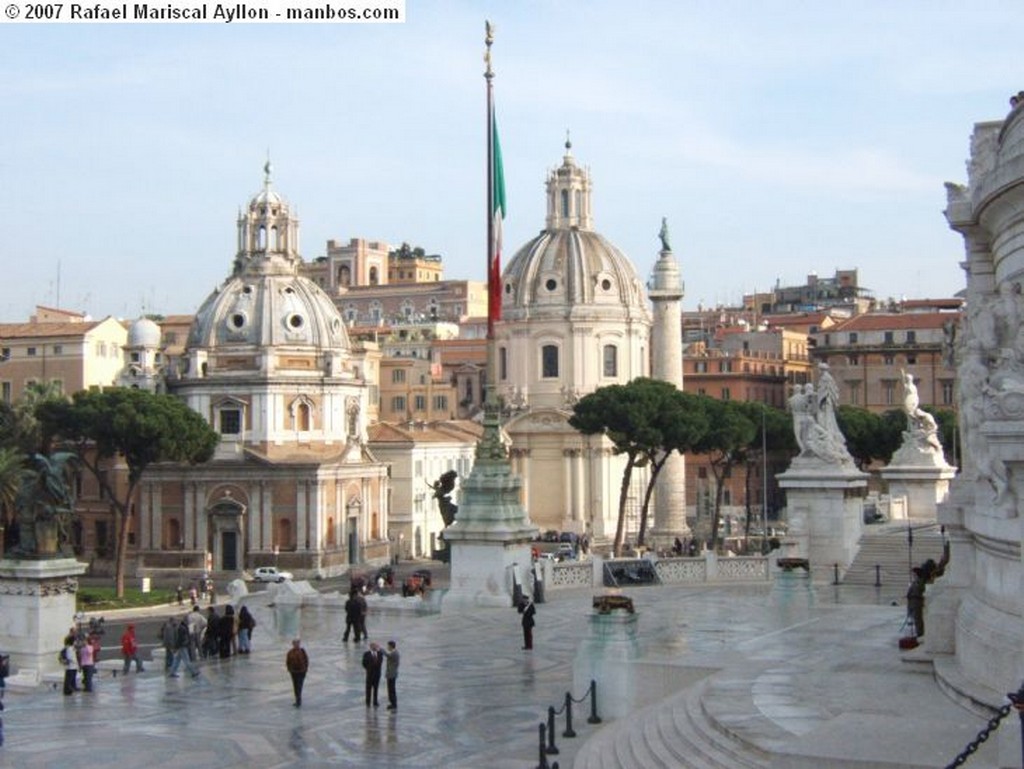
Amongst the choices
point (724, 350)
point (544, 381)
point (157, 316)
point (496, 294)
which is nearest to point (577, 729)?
point (496, 294)

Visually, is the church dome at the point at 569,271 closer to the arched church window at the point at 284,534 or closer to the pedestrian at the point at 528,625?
the arched church window at the point at 284,534

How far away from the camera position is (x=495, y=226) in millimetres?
37438

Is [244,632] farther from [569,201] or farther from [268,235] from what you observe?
[569,201]

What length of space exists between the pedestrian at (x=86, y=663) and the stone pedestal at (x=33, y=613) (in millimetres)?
2905

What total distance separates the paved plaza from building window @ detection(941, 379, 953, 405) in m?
60.7

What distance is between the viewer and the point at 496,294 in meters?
36.4

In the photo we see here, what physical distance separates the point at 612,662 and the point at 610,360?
237 feet

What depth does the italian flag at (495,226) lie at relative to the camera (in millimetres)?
36125

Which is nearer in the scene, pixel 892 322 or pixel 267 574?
pixel 267 574

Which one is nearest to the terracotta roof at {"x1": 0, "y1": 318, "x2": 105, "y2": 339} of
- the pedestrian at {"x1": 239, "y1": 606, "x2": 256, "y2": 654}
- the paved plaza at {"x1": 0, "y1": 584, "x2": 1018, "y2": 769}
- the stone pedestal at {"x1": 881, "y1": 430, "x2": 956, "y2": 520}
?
the stone pedestal at {"x1": 881, "y1": 430, "x2": 956, "y2": 520}

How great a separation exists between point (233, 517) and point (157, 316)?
6388 cm

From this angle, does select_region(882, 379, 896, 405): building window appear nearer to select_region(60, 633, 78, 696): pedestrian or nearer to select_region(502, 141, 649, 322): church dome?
select_region(502, 141, 649, 322): church dome

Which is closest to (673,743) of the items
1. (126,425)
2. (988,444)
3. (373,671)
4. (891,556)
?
(988,444)

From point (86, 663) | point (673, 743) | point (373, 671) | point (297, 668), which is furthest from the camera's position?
point (86, 663)
